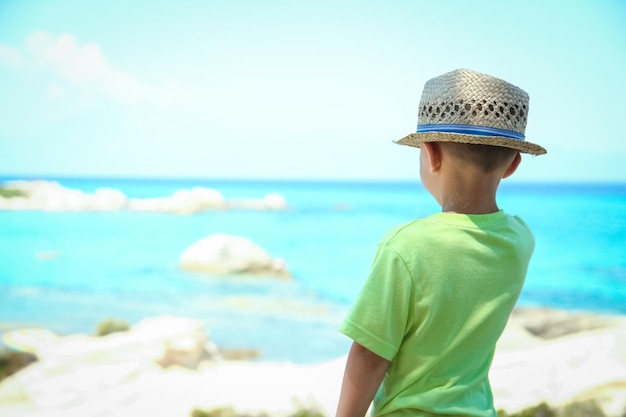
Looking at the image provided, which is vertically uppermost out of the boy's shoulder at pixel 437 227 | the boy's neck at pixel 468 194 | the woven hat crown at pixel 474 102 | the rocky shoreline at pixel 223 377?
the woven hat crown at pixel 474 102

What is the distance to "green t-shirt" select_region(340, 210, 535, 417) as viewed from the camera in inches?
38.7

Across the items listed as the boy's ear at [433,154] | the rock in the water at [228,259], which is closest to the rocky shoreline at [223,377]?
the rock in the water at [228,259]

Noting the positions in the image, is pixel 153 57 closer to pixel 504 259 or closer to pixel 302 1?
pixel 302 1

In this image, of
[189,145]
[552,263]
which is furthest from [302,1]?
[189,145]

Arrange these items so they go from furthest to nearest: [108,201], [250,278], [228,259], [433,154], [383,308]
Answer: [108,201] → [228,259] → [250,278] → [433,154] → [383,308]

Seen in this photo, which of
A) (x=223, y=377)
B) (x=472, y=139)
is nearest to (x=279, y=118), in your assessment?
(x=223, y=377)

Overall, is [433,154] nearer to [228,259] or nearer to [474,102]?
[474,102]

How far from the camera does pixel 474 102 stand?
3.46ft

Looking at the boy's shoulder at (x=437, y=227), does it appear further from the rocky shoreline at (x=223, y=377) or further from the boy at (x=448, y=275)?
the rocky shoreline at (x=223, y=377)

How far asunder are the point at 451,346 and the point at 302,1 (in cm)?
373

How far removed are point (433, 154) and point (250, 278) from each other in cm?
423

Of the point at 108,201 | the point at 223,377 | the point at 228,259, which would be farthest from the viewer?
the point at 108,201

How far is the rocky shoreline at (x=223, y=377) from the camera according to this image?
297cm

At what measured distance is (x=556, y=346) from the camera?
3.43 metres
